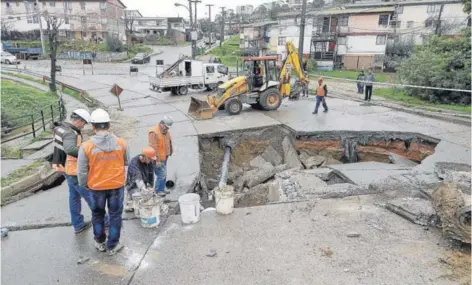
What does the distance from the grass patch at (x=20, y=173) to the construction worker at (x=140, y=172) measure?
11.1ft

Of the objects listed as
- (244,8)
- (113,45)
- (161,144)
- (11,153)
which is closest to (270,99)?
(161,144)

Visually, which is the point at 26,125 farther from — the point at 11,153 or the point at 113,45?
the point at 113,45

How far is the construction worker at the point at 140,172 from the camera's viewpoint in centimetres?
553

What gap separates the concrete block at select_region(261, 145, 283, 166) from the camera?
11.7 meters

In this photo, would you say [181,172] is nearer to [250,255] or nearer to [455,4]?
[250,255]

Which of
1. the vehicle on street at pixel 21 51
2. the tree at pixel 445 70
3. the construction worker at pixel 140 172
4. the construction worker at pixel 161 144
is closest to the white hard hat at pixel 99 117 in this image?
the construction worker at pixel 140 172

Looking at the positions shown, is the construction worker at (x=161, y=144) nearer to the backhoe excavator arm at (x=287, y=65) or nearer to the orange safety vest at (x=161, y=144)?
the orange safety vest at (x=161, y=144)

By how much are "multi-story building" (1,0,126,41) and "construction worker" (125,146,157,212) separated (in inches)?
2162

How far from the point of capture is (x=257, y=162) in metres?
11.5

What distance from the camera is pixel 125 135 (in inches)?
444

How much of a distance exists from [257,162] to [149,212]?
6435 millimetres

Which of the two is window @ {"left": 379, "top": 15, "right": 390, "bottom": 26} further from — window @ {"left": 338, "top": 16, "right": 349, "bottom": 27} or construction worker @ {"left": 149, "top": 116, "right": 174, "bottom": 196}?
construction worker @ {"left": 149, "top": 116, "right": 174, "bottom": 196}

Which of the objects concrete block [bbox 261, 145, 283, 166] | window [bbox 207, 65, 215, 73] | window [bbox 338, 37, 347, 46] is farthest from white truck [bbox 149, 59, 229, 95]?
window [bbox 338, 37, 347, 46]

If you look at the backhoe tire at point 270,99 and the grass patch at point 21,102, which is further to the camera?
the backhoe tire at point 270,99
